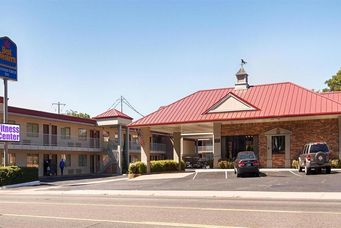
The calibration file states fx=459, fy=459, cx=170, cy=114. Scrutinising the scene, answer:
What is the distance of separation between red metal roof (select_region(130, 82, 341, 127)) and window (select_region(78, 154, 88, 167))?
783 inches

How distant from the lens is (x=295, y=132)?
33000 millimetres

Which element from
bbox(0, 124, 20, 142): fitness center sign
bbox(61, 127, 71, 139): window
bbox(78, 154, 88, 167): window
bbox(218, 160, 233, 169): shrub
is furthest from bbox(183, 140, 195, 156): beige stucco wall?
bbox(0, 124, 20, 142): fitness center sign

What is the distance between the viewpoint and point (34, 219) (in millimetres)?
11344

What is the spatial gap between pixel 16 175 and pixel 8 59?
27.7 feet

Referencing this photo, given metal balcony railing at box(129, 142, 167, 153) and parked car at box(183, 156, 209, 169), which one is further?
metal balcony railing at box(129, 142, 167, 153)

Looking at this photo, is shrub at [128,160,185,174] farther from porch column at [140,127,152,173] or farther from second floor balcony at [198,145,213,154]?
second floor balcony at [198,145,213,154]

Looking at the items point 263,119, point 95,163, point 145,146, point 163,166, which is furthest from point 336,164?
point 95,163

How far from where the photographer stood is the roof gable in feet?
111

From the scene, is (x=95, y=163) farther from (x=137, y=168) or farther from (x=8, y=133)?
(x=8, y=133)

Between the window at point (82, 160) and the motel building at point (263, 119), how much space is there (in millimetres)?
19302

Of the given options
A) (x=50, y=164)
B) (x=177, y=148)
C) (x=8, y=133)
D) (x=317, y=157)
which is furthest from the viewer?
(x=50, y=164)

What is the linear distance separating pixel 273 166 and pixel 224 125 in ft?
16.0

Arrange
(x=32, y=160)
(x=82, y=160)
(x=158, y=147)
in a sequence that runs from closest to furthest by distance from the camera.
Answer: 1. (x=32, y=160)
2. (x=82, y=160)
3. (x=158, y=147)

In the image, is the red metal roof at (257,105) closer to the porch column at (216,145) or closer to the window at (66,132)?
the porch column at (216,145)
